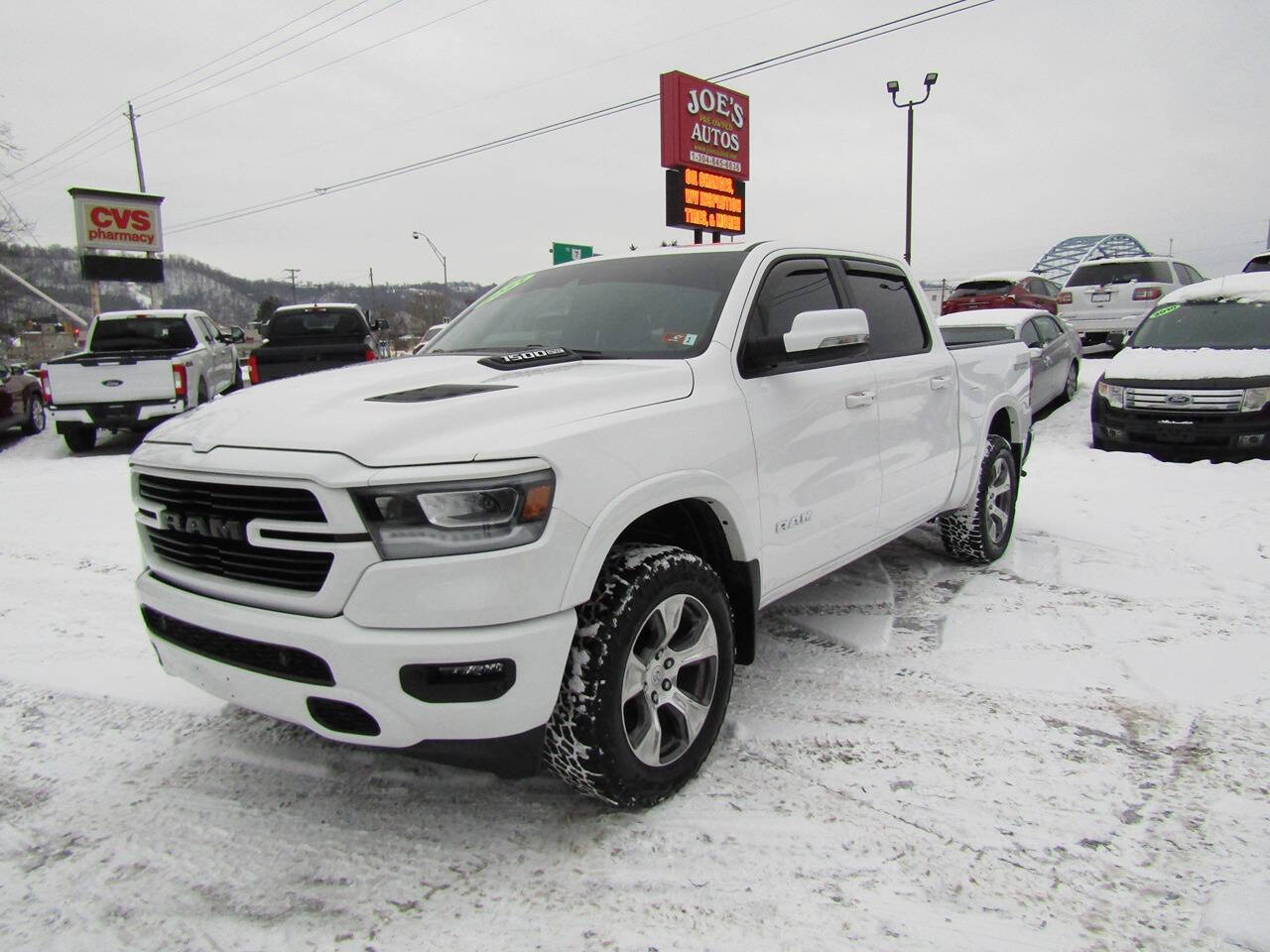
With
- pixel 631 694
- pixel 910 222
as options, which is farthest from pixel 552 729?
pixel 910 222

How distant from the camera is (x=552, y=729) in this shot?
2.38 m

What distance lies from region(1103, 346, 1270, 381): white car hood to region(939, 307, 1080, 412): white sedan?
115 cm

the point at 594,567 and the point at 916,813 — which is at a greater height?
the point at 594,567

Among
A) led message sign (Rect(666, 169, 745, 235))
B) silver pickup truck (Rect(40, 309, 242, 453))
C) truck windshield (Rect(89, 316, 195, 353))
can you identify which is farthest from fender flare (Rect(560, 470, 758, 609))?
led message sign (Rect(666, 169, 745, 235))

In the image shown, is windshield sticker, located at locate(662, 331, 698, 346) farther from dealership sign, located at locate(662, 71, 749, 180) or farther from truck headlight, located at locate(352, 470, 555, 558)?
dealership sign, located at locate(662, 71, 749, 180)

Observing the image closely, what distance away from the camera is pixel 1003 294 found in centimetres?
1555

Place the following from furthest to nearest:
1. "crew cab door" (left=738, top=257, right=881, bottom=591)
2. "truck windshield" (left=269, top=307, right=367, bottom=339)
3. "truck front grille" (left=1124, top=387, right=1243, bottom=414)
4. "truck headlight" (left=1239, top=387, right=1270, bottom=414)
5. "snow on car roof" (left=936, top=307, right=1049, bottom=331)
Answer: "truck windshield" (left=269, top=307, right=367, bottom=339), "snow on car roof" (left=936, top=307, right=1049, bottom=331), "truck front grille" (left=1124, top=387, right=1243, bottom=414), "truck headlight" (left=1239, top=387, right=1270, bottom=414), "crew cab door" (left=738, top=257, right=881, bottom=591)

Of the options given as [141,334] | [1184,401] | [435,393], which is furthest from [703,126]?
[435,393]

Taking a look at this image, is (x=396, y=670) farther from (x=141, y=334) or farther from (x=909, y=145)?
(x=909, y=145)

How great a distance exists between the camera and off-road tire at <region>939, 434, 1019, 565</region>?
5.04m

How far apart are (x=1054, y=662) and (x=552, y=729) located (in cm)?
253

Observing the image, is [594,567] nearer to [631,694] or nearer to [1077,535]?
[631,694]

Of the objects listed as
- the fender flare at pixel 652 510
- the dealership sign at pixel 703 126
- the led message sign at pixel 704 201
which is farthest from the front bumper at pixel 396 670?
the dealership sign at pixel 703 126

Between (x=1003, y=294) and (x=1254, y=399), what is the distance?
8.29 m
